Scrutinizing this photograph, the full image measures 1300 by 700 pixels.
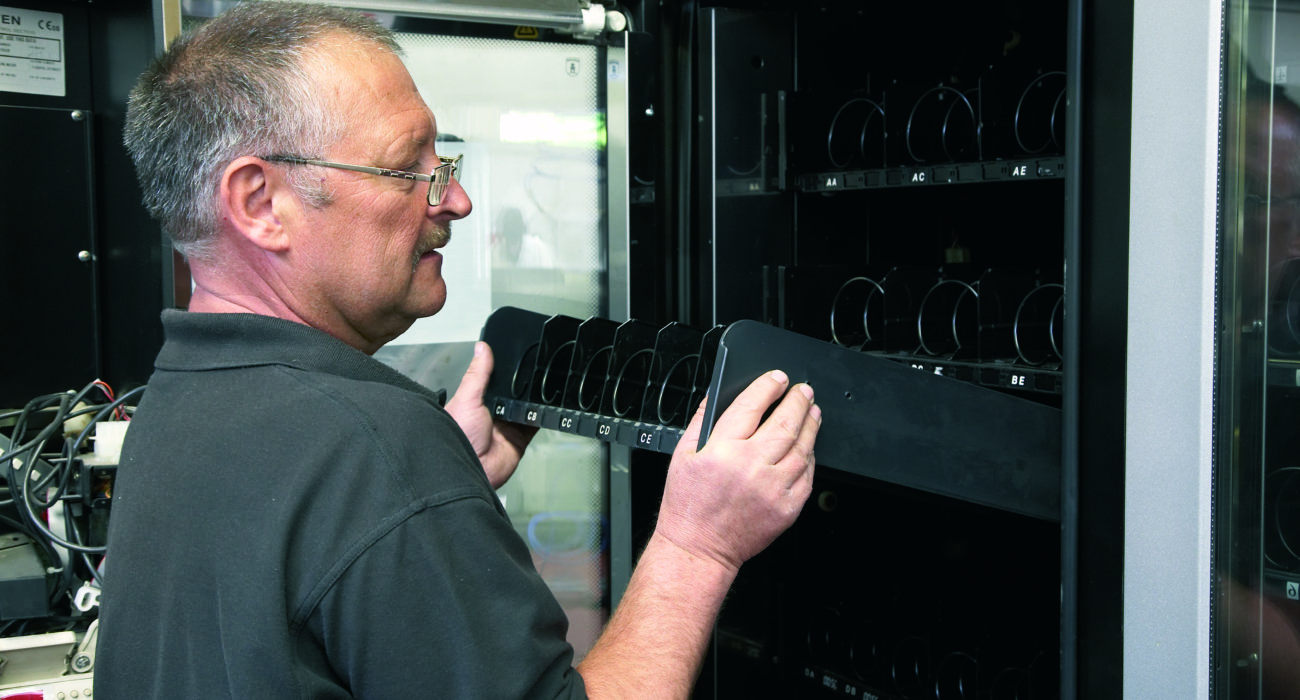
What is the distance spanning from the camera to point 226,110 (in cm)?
117

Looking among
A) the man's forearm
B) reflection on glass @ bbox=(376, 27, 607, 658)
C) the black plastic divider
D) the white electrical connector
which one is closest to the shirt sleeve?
the man's forearm

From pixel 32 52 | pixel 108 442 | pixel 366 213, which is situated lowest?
pixel 108 442

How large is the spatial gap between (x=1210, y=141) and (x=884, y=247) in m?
1.18

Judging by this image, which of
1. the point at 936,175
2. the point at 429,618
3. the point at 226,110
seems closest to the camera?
the point at 429,618

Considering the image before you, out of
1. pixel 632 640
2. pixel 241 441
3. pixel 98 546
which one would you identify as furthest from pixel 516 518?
pixel 241 441

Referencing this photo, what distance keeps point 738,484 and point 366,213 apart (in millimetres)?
539

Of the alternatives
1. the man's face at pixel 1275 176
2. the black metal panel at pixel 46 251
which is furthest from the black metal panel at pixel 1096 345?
the black metal panel at pixel 46 251

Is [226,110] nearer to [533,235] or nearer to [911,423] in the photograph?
[911,423]

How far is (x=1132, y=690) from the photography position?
1.61m

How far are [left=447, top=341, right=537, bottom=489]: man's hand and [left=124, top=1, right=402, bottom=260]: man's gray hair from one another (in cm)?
79

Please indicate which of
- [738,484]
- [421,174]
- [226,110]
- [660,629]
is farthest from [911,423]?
[226,110]

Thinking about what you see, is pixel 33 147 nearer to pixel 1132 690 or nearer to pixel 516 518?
pixel 516 518

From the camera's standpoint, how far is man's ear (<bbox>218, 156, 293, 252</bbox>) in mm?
1161

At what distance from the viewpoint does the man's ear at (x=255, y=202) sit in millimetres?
1161
